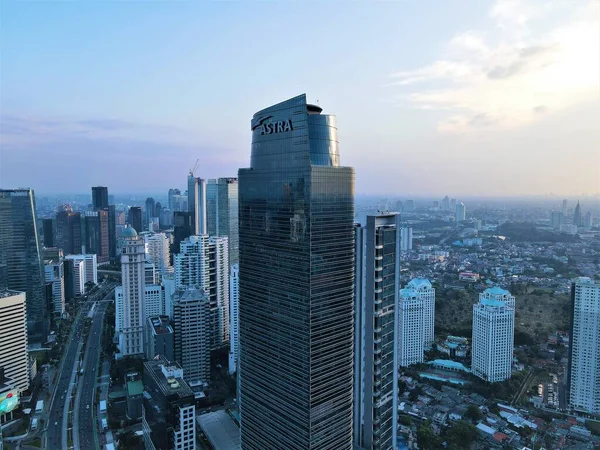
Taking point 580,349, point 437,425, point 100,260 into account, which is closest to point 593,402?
point 580,349

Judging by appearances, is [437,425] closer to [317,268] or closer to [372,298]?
[372,298]

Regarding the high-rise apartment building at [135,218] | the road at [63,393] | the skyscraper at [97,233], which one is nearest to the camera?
the road at [63,393]

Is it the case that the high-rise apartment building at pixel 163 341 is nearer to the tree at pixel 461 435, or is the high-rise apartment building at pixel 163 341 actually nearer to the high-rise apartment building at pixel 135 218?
the tree at pixel 461 435

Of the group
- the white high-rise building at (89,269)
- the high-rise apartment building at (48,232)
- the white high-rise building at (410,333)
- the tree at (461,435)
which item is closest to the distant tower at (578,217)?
the white high-rise building at (410,333)

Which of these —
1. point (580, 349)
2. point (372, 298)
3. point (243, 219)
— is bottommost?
point (580, 349)

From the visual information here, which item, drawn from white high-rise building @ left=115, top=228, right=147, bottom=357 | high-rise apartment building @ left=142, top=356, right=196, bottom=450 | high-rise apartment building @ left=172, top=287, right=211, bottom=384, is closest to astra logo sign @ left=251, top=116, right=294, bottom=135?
→ high-rise apartment building @ left=142, top=356, right=196, bottom=450

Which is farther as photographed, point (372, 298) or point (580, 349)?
point (580, 349)

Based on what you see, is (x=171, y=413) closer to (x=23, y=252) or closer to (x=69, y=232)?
(x=23, y=252)
